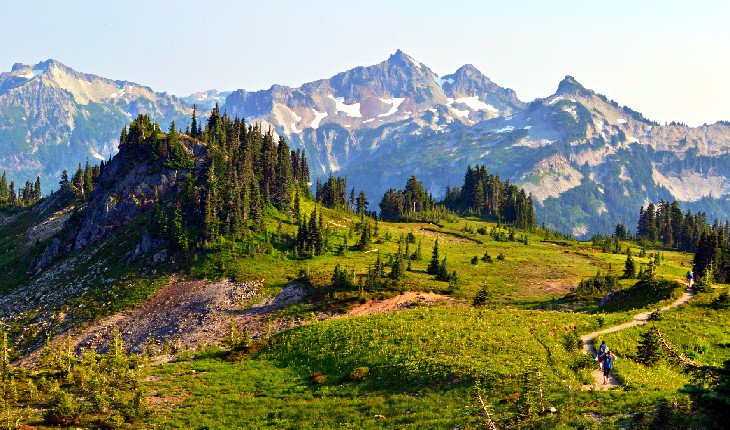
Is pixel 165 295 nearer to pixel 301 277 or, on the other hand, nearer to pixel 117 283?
pixel 117 283

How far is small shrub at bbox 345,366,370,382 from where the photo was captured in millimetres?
41500

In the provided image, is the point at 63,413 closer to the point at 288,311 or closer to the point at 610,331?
the point at 610,331

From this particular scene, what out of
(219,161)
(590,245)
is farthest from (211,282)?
(590,245)

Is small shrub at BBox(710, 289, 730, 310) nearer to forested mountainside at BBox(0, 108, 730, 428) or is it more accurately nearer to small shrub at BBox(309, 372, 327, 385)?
forested mountainside at BBox(0, 108, 730, 428)

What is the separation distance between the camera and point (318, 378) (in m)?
42.7

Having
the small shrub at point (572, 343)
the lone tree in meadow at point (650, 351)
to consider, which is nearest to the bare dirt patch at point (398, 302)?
the small shrub at point (572, 343)

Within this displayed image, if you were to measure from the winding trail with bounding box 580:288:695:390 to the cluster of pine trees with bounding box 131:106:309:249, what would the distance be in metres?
68.8

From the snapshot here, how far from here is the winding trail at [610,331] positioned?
3397 centimetres

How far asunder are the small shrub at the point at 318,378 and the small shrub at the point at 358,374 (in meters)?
2.01

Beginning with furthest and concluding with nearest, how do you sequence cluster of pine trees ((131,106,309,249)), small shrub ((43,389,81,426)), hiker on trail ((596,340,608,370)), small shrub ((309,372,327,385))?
cluster of pine trees ((131,106,309,249)), small shrub ((309,372,327,385)), hiker on trail ((596,340,608,370)), small shrub ((43,389,81,426))

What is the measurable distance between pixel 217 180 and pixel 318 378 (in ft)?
251

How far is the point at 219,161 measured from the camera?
117750 mm

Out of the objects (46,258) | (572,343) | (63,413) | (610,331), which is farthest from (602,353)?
(46,258)

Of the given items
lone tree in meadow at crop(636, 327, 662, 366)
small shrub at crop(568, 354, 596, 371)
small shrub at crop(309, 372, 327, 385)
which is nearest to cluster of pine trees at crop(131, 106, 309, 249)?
small shrub at crop(309, 372, 327, 385)
